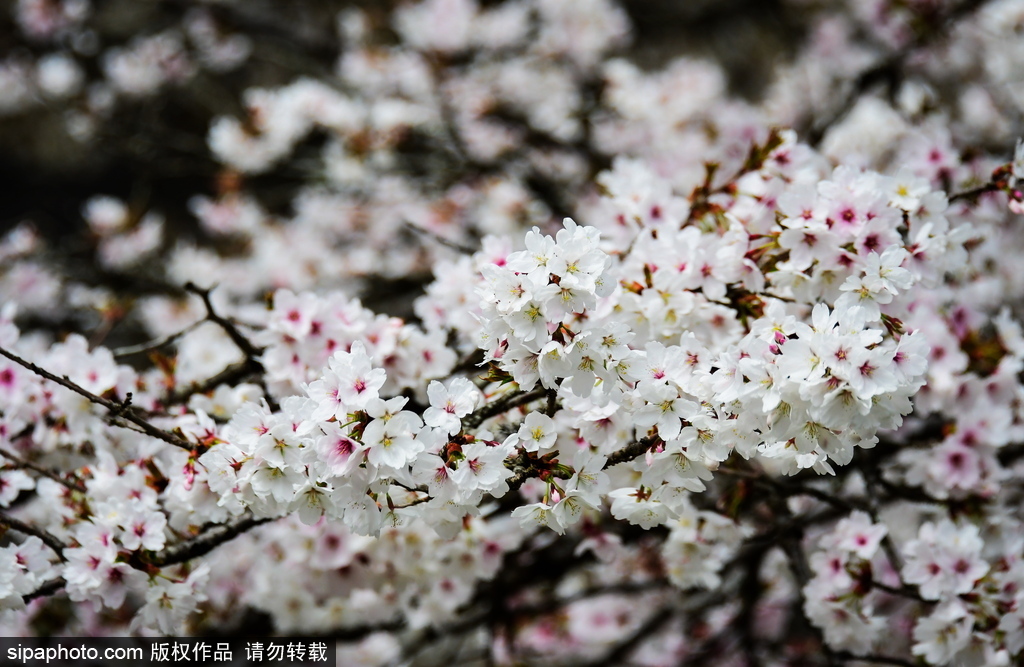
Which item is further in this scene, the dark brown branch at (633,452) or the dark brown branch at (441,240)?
the dark brown branch at (441,240)

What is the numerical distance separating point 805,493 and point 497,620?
1.43 metres

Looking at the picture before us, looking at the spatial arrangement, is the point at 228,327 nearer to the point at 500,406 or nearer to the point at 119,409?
the point at 119,409

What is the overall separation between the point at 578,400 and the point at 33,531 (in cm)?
148

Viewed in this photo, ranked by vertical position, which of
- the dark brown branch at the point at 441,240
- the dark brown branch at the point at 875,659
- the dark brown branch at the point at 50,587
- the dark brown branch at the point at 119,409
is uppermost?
the dark brown branch at the point at 441,240

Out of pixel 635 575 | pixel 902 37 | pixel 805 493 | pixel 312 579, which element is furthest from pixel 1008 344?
pixel 902 37

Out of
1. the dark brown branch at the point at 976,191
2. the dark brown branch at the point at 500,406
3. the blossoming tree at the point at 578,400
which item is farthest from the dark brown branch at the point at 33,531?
the dark brown branch at the point at 976,191

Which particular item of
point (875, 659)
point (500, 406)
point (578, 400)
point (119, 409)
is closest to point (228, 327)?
point (119, 409)

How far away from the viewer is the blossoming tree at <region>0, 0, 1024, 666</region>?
1.53 m

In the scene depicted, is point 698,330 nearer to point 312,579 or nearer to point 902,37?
point 312,579

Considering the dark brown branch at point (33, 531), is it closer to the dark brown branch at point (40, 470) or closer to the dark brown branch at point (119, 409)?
the dark brown branch at point (40, 470)

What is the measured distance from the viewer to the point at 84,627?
3.11 m

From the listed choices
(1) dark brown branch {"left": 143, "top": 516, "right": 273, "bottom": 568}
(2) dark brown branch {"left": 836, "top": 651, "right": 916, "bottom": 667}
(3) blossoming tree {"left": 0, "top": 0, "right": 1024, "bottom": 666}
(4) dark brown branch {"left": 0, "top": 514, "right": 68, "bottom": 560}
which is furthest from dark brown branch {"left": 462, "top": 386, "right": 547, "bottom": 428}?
(2) dark brown branch {"left": 836, "top": 651, "right": 916, "bottom": 667}

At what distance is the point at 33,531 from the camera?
194cm

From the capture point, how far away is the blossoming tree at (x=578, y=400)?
60.1 inches
